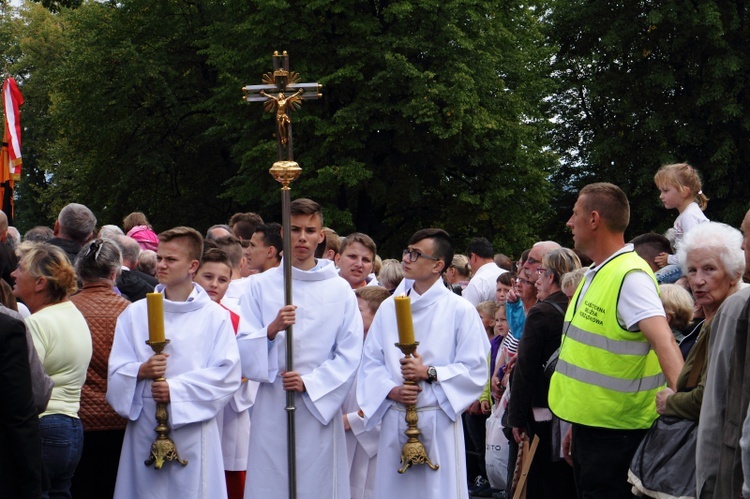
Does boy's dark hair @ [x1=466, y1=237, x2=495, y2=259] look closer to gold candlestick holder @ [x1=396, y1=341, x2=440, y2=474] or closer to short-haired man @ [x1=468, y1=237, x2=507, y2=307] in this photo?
short-haired man @ [x1=468, y1=237, x2=507, y2=307]

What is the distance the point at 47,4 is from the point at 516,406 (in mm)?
17605

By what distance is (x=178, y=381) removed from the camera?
21.0 ft

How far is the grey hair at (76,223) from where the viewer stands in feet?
27.9

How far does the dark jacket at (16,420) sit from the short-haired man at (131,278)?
323cm

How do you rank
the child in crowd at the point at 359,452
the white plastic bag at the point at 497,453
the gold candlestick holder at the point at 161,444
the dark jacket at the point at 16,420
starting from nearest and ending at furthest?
1. the dark jacket at the point at 16,420
2. the gold candlestick holder at the point at 161,444
3. the child in crowd at the point at 359,452
4. the white plastic bag at the point at 497,453

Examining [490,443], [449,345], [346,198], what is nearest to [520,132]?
[346,198]

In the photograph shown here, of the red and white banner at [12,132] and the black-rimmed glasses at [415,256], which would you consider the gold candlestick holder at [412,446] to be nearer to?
the black-rimmed glasses at [415,256]

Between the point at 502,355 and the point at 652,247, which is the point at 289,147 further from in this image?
the point at 502,355

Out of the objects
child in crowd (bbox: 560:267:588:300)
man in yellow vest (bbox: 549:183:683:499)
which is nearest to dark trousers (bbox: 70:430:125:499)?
man in yellow vest (bbox: 549:183:683:499)

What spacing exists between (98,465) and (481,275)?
653cm

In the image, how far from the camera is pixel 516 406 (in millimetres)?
7480

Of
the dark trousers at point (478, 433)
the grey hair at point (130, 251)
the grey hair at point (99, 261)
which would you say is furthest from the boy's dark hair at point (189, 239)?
the dark trousers at point (478, 433)

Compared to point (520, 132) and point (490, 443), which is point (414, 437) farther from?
point (520, 132)

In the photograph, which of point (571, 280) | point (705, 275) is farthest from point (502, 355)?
point (705, 275)
